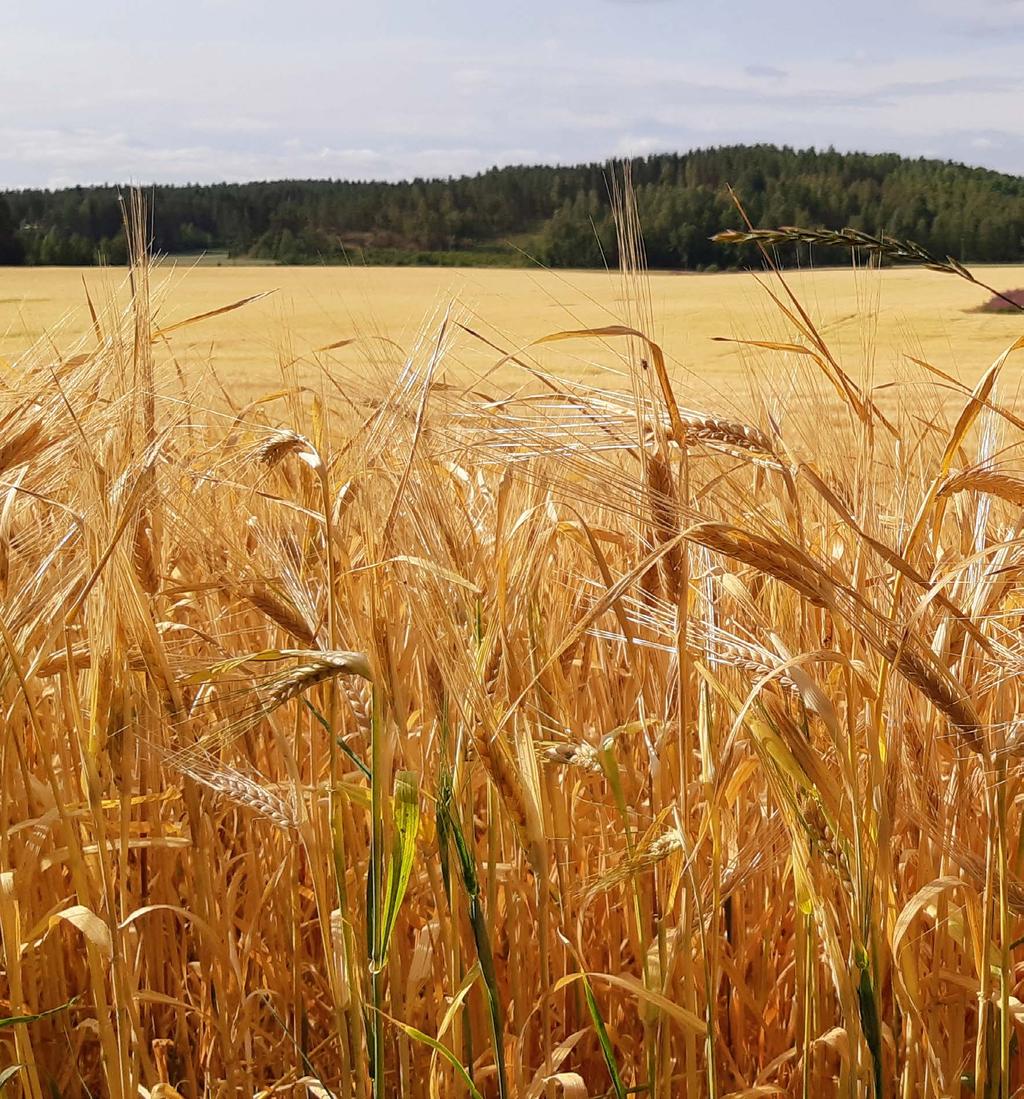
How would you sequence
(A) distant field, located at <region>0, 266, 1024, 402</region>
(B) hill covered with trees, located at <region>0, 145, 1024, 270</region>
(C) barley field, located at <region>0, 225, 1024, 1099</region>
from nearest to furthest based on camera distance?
(C) barley field, located at <region>0, 225, 1024, 1099</region> < (A) distant field, located at <region>0, 266, 1024, 402</region> < (B) hill covered with trees, located at <region>0, 145, 1024, 270</region>

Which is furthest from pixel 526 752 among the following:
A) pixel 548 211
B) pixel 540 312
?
pixel 548 211

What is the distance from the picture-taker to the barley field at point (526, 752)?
0.75 meters

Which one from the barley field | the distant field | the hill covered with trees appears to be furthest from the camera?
the hill covered with trees

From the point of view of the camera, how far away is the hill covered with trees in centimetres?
2791

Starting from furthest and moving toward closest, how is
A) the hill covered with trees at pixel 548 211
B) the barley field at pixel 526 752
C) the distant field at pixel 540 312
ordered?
1. the hill covered with trees at pixel 548 211
2. the distant field at pixel 540 312
3. the barley field at pixel 526 752

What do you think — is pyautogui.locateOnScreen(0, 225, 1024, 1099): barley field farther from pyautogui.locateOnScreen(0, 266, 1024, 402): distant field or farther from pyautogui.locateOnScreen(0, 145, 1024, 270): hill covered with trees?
pyautogui.locateOnScreen(0, 145, 1024, 270): hill covered with trees

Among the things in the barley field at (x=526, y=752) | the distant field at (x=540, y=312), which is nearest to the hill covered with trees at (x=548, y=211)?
the distant field at (x=540, y=312)

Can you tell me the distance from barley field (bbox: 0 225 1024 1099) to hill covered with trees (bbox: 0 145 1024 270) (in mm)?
24145

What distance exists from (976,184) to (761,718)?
1345 inches

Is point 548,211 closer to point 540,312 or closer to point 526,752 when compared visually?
point 540,312

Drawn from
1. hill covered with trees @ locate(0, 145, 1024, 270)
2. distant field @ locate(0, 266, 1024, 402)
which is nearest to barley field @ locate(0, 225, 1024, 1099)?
distant field @ locate(0, 266, 1024, 402)

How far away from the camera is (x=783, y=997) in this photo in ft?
3.53

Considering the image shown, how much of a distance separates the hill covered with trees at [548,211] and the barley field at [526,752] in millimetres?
24145

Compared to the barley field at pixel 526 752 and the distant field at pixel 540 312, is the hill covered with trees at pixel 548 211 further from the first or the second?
the barley field at pixel 526 752
